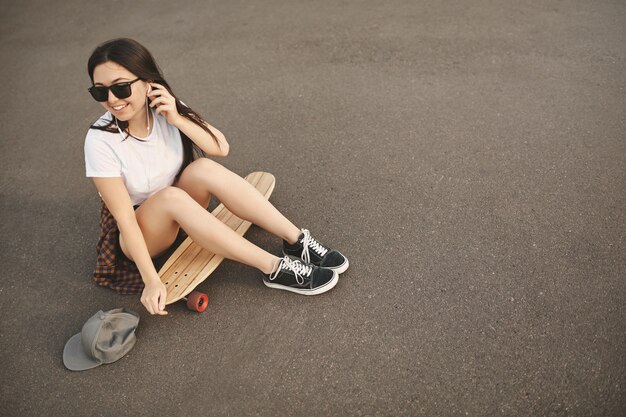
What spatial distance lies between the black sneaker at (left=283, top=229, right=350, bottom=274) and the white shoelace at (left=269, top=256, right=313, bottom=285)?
0.12 metres

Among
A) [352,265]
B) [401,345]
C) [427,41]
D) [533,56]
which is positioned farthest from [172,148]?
[533,56]

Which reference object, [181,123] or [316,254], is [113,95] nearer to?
[181,123]

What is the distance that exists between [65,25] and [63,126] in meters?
2.74

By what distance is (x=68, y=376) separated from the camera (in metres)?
2.68

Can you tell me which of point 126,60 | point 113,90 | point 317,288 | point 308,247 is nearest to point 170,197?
point 113,90

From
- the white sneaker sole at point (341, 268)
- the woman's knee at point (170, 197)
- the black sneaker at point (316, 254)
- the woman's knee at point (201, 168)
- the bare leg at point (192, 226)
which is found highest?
the woman's knee at point (201, 168)

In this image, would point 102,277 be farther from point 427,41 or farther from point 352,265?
point 427,41

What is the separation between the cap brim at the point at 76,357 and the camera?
2.69 metres

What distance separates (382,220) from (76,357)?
218 centimetres

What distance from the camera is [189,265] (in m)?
2.94

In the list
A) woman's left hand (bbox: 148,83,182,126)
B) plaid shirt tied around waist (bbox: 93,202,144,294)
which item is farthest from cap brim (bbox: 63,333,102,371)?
woman's left hand (bbox: 148,83,182,126)

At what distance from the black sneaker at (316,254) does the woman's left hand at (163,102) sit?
42.9 inches

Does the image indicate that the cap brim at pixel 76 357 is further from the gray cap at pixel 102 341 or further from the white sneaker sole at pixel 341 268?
the white sneaker sole at pixel 341 268

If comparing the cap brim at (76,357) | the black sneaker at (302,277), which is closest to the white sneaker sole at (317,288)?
the black sneaker at (302,277)
